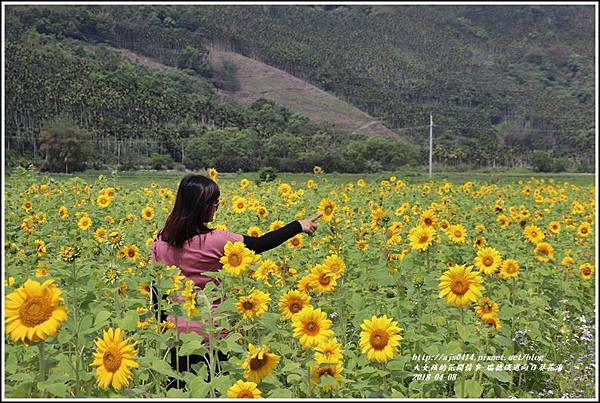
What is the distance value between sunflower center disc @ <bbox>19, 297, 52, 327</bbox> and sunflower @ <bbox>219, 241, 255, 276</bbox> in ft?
2.90

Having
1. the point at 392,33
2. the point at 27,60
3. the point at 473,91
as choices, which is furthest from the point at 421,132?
the point at 392,33

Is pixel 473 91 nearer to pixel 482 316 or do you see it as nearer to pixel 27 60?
pixel 27 60

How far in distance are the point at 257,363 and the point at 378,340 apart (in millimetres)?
455

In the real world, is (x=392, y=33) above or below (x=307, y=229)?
above

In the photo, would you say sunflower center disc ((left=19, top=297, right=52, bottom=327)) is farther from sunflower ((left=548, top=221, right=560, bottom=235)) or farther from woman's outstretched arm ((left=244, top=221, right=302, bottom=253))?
sunflower ((left=548, top=221, right=560, bottom=235))

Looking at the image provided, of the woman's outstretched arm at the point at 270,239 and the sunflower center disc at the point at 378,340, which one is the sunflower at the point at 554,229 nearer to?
the woman's outstretched arm at the point at 270,239

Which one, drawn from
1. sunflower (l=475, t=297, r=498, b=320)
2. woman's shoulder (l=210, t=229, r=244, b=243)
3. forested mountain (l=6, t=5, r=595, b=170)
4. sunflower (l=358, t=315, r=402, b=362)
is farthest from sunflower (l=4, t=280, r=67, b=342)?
forested mountain (l=6, t=5, r=595, b=170)

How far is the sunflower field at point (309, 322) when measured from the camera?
212cm

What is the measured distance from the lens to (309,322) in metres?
2.18

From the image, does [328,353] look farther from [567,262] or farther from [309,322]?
[567,262]

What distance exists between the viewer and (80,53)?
76312 mm

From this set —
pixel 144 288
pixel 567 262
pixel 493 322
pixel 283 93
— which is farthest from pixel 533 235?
pixel 283 93

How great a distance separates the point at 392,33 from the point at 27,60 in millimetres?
108012

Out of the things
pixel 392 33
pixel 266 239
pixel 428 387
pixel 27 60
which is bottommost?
pixel 428 387
